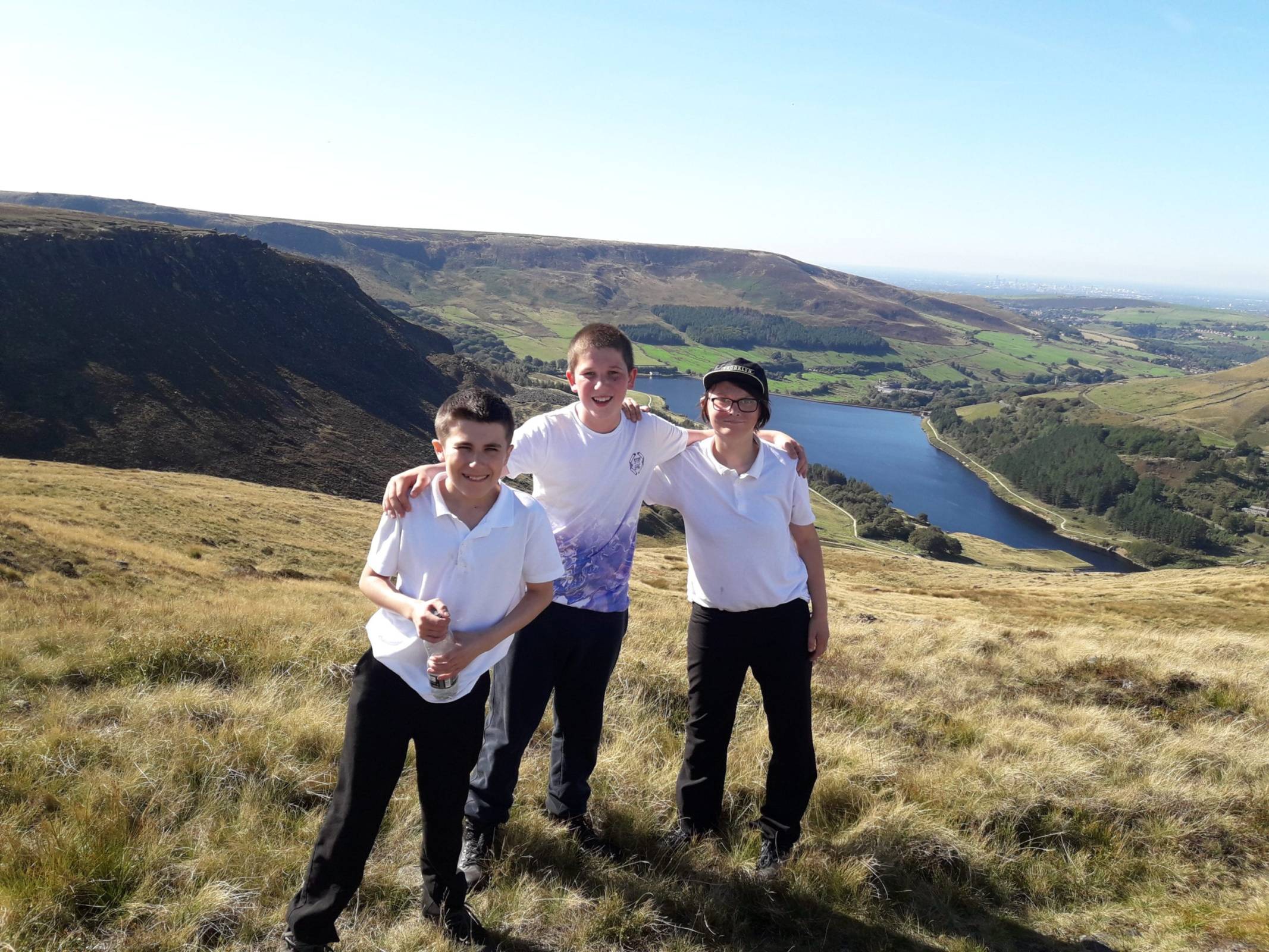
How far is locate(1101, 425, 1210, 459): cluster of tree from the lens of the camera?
126875 mm

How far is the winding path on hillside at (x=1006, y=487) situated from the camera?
10581 centimetres

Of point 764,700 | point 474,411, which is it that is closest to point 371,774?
point 474,411

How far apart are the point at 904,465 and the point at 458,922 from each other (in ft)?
448

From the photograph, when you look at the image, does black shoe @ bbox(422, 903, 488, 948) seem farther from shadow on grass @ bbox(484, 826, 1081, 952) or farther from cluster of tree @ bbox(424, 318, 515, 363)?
cluster of tree @ bbox(424, 318, 515, 363)

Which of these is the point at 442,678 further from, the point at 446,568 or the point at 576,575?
the point at 576,575

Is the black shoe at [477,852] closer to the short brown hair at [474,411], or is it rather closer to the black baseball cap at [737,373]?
the short brown hair at [474,411]

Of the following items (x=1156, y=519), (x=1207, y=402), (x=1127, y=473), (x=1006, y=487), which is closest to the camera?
(x=1156, y=519)

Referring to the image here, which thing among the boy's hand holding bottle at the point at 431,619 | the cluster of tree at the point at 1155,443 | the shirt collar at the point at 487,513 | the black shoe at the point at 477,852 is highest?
the shirt collar at the point at 487,513

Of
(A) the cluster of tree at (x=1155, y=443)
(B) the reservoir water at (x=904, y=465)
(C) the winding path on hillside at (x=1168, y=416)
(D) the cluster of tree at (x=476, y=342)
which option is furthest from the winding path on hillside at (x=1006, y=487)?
(D) the cluster of tree at (x=476, y=342)

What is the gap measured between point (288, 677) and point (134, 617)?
8.94ft

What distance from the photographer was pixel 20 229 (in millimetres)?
68812

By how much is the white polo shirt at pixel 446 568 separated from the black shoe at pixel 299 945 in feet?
3.24

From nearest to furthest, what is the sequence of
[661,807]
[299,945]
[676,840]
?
[299,945], [676,840], [661,807]

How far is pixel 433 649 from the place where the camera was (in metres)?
2.64
